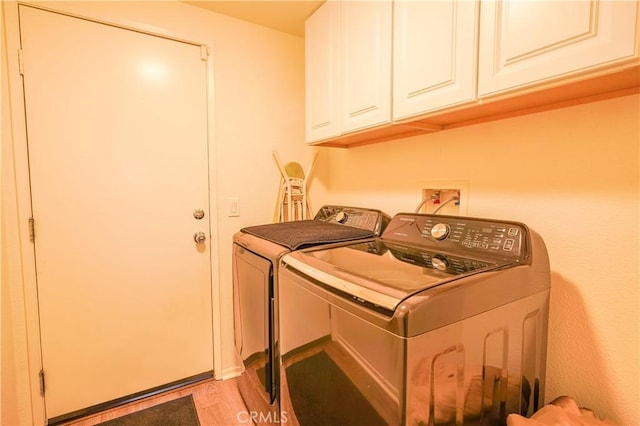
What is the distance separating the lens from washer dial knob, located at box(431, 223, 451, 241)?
1.15 meters

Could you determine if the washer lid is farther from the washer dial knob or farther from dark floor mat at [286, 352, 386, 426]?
dark floor mat at [286, 352, 386, 426]

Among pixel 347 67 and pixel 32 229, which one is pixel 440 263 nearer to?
pixel 347 67

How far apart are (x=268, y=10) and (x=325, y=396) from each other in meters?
1.99

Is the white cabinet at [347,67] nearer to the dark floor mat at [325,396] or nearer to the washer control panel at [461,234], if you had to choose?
the washer control panel at [461,234]

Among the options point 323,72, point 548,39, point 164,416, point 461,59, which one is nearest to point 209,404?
point 164,416

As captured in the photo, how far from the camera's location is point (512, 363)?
0.89m

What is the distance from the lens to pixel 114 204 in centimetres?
168

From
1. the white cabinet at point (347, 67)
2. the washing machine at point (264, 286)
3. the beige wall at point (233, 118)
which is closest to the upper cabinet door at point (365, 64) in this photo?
the white cabinet at point (347, 67)

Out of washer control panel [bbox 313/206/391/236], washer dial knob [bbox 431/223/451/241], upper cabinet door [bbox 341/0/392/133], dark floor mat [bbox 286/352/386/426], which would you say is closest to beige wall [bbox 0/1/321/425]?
washer control panel [bbox 313/206/391/236]

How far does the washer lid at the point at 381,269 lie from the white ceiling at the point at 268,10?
4.67 ft

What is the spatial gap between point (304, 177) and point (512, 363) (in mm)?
1615

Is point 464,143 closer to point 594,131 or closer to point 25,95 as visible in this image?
point 594,131

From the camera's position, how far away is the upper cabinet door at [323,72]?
1558mm

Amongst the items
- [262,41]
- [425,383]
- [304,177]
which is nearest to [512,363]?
[425,383]
